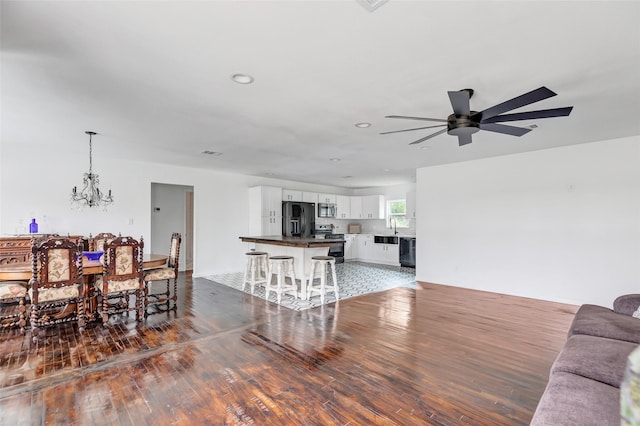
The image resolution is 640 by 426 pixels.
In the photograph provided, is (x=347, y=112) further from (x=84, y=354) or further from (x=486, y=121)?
(x=84, y=354)

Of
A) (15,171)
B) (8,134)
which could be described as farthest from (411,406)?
(15,171)

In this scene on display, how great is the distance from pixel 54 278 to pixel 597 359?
4791 mm

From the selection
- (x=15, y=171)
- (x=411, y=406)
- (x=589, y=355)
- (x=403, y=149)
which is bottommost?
(x=411, y=406)

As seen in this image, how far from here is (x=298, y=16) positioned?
1.76 m

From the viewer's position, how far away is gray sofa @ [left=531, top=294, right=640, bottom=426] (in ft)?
4.17

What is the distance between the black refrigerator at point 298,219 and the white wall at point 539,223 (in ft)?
10.1

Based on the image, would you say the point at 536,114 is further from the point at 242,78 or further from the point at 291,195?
the point at 291,195

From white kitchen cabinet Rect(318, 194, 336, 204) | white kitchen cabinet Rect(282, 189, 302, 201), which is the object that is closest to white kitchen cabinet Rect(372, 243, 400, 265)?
white kitchen cabinet Rect(318, 194, 336, 204)

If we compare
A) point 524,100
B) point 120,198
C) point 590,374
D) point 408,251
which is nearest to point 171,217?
point 120,198

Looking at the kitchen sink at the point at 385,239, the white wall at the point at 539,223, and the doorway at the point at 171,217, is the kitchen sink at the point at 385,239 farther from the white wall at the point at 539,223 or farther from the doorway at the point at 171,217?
the doorway at the point at 171,217

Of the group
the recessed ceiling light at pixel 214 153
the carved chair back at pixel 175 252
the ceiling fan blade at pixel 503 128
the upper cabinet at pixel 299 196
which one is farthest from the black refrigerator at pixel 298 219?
the ceiling fan blade at pixel 503 128

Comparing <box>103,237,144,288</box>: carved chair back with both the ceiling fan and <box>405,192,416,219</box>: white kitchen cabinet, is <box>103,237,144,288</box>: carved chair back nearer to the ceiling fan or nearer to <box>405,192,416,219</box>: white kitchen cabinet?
the ceiling fan

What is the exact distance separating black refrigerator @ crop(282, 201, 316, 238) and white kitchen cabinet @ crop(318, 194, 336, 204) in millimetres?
642

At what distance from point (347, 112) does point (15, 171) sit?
17.7 feet
